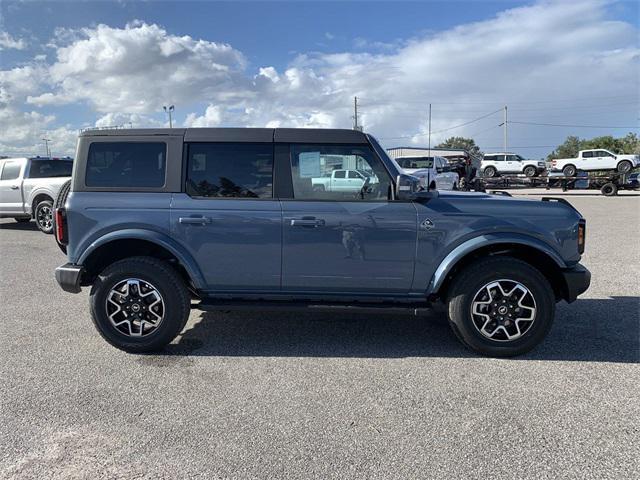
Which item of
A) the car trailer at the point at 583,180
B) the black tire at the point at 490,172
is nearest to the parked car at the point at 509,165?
the black tire at the point at 490,172

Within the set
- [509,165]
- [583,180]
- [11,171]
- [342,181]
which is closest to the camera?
[342,181]

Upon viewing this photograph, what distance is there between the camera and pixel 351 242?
3.84m

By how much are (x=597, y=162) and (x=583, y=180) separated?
4890mm

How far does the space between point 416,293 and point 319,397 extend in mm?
1305

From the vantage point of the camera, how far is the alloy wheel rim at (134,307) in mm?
3936

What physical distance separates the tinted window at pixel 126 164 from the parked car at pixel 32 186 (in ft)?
27.1

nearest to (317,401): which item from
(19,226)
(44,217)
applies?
(44,217)

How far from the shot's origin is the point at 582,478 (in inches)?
93.4

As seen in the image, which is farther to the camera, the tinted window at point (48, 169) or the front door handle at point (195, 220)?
the tinted window at point (48, 169)

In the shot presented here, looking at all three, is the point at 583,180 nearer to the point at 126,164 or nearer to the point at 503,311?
the point at 503,311

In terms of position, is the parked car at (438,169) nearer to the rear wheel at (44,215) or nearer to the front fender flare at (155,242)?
the rear wheel at (44,215)

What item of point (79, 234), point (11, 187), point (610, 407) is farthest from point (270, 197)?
point (11, 187)

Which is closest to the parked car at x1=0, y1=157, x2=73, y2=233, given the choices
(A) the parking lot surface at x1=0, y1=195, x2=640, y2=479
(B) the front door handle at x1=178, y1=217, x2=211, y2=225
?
(A) the parking lot surface at x1=0, y1=195, x2=640, y2=479

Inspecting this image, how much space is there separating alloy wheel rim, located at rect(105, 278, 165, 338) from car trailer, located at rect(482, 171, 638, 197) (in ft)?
82.7
